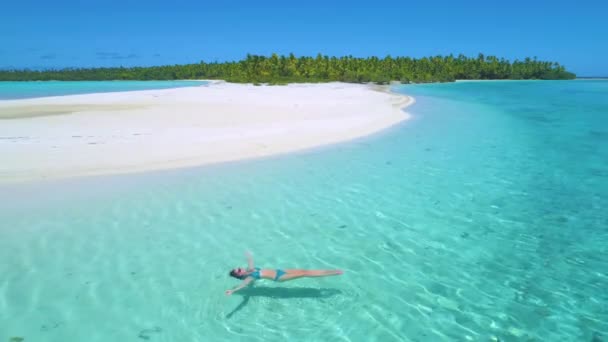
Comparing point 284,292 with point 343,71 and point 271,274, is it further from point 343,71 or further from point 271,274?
point 343,71

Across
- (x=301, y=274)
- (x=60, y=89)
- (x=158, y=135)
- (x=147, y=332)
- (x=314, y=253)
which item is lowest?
(x=147, y=332)

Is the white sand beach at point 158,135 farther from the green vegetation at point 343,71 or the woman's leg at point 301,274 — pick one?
the green vegetation at point 343,71

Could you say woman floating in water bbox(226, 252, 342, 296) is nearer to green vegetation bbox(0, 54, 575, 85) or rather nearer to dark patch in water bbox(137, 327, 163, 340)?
dark patch in water bbox(137, 327, 163, 340)

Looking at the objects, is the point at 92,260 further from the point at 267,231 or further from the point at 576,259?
the point at 576,259

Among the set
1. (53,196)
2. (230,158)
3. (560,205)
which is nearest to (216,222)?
(53,196)

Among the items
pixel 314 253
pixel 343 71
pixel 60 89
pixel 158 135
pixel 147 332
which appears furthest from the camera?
pixel 343 71

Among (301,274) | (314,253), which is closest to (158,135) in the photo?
(314,253)
